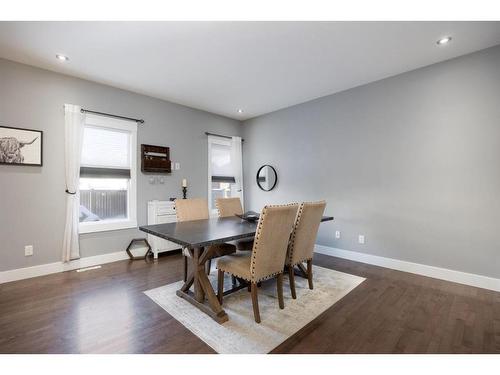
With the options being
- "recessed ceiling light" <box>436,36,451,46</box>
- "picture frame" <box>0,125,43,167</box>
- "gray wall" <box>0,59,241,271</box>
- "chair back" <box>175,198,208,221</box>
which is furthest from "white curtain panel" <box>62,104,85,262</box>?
"recessed ceiling light" <box>436,36,451,46</box>

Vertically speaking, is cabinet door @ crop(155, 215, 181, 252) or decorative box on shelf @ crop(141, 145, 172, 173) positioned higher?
decorative box on shelf @ crop(141, 145, 172, 173)

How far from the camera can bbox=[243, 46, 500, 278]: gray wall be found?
2.65 metres

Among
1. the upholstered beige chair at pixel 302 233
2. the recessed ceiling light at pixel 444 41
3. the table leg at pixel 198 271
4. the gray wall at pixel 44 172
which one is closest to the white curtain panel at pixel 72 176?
the gray wall at pixel 44 172

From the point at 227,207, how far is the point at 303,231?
1.40m

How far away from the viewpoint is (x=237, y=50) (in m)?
2.63

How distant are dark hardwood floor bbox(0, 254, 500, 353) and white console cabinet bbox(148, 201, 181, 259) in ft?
3.03

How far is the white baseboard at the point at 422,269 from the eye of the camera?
2629mm

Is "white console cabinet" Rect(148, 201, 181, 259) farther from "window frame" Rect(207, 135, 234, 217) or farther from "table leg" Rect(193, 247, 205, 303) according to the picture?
"table leg" Rect(193, 247, 205, 303)

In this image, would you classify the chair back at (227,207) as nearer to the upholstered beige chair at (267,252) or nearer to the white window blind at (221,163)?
the upholstered beige chair at (267,252)

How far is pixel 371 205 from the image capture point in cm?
350

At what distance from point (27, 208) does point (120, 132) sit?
5.06 ft

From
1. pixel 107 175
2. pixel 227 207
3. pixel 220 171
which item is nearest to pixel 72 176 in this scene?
A: pixel 107 175

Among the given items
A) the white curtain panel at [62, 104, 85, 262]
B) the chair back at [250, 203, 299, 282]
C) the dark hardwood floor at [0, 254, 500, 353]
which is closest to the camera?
the dark hardwood floor at [0, 254, 500, 353]
